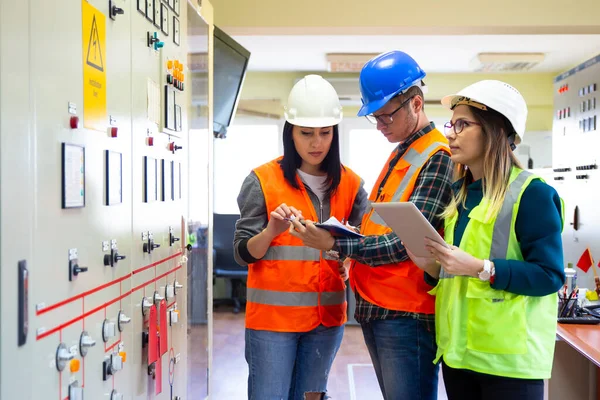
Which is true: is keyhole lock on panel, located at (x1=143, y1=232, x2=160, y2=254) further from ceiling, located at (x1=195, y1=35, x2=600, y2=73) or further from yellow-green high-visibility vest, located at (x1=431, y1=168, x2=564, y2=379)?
ceiling, located at (x1=195, y1=35, x2=600, y2=73)

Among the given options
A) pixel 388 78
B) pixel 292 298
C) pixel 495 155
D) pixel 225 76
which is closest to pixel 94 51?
pixel 388 78

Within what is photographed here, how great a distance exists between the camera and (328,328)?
216 cm

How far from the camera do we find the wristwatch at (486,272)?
1578 millimetres

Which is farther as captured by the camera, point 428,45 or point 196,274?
point 428,45

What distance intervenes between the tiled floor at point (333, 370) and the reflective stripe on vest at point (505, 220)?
111 inches

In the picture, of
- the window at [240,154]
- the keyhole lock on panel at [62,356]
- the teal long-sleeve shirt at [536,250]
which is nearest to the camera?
the keyhole lock on panel at [62,356]

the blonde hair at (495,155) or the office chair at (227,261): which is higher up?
the blonde hair at (495,155)

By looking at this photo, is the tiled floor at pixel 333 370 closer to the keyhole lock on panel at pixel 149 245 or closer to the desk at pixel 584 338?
the desk at pixel 584 338

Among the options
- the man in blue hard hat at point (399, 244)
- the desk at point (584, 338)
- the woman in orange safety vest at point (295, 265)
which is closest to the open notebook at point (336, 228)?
the man in blue hard hat at point (399, 244)

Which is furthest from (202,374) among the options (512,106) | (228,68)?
(512,106)

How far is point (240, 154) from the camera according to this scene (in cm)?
840

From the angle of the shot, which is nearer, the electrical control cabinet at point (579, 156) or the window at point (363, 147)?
the electrical control cabinet at point (579, 156)

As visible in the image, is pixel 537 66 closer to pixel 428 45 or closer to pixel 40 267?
pixel 428 45

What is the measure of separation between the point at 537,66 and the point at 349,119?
8.12ft
